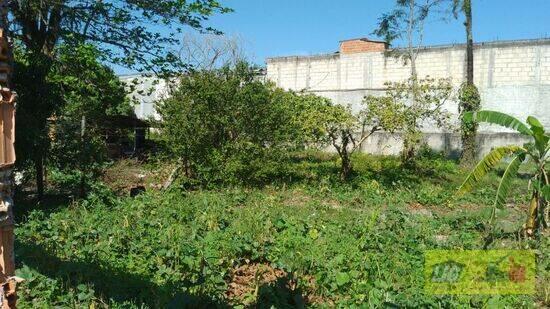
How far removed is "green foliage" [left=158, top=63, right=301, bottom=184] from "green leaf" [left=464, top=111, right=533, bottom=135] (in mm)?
4873

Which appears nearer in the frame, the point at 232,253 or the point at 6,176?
the point at 6,176

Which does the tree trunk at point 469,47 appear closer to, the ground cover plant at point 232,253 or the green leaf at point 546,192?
the ground cover plant at point 232,253

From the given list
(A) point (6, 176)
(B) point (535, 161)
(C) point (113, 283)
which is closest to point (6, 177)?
(A) point (6, 176)

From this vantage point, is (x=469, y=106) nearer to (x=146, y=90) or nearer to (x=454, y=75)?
(x=454, y=75)

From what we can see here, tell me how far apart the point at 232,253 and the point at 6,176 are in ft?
12.3

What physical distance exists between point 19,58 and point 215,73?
167 inches

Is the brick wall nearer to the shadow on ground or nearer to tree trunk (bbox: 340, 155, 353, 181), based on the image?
tree trunk (bbox: 340, 155, 353, 181)

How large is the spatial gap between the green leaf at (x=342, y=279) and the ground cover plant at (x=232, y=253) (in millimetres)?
16

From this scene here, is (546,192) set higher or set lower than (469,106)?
lower

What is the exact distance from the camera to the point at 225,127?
39.9 feet

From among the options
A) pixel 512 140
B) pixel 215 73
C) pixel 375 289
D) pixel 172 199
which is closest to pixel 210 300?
pixel 375 289

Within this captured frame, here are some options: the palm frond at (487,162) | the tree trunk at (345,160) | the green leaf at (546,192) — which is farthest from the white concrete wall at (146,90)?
the green leaf at (546,192)

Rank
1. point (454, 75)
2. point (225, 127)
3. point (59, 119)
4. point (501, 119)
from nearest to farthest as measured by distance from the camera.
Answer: point (501, 119) < point (59, 119) < point (225, 127) < point (454, 75)

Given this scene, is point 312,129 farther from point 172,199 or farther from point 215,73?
point 172,199
